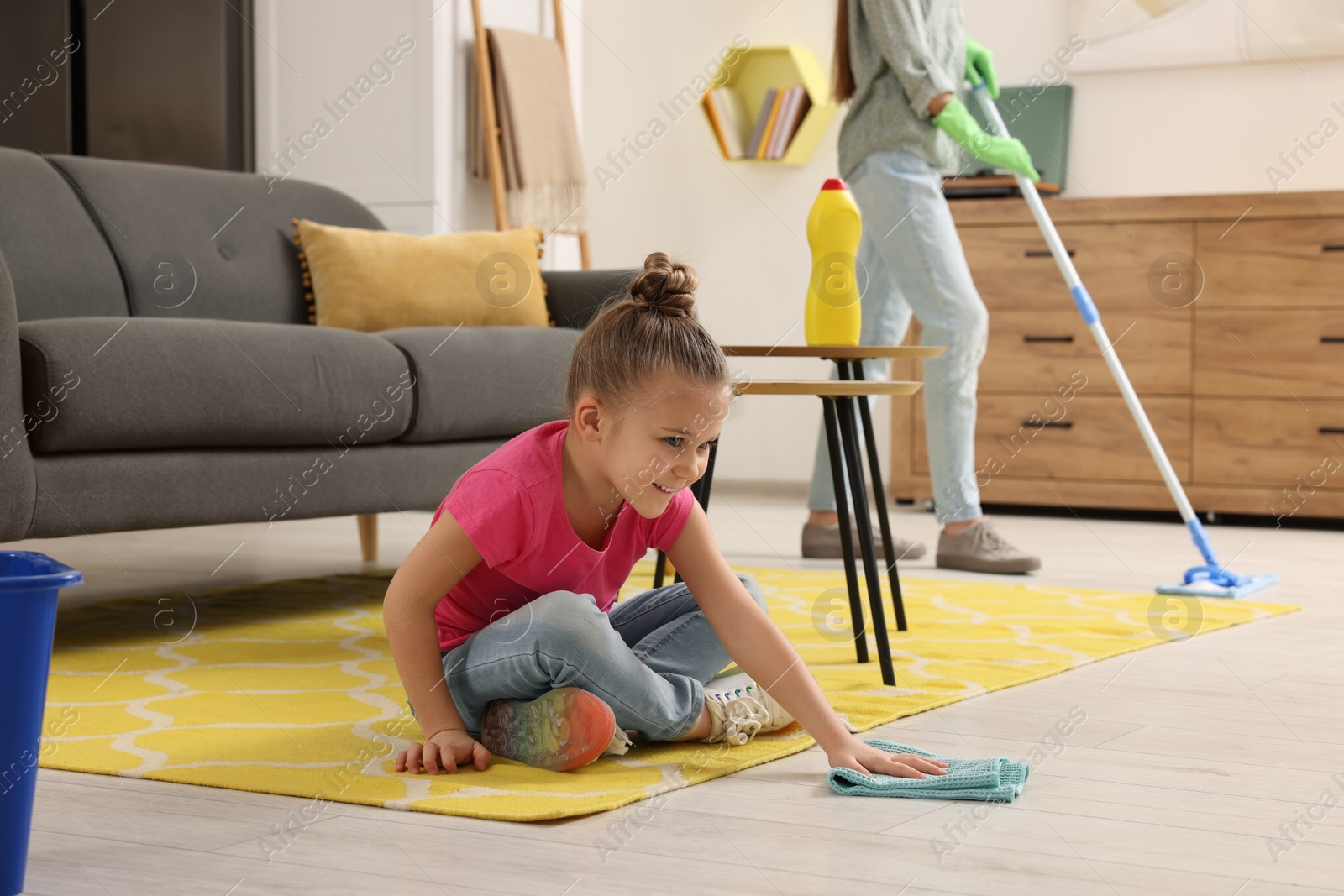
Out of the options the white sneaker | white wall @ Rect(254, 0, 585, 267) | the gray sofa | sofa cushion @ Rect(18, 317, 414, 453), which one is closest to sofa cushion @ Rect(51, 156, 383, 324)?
the gray sofa

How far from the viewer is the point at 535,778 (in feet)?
4.33

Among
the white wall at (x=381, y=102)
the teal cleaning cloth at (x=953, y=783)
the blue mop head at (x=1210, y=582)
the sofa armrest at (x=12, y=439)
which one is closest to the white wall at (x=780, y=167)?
the white wall at (x=381, y=102)

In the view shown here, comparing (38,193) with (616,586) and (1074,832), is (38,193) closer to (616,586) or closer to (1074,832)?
(616,586)

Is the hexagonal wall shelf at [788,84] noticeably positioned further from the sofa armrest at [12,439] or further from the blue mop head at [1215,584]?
the sofa armrest at [12,439]

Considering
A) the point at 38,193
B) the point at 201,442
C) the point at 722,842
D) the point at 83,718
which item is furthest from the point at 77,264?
the point at 722,842

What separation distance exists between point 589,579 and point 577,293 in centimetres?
166

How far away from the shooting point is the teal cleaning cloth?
125 cm

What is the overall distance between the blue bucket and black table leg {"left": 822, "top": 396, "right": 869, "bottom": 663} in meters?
1.04

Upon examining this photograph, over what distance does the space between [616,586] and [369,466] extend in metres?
0.91

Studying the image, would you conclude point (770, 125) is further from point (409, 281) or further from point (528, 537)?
point (528, 537)

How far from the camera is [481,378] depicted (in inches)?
97.4

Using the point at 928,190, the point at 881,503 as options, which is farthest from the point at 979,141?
the point at 881,503

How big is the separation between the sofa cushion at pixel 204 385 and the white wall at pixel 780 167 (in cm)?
201

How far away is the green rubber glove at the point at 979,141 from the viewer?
261 centimetres
